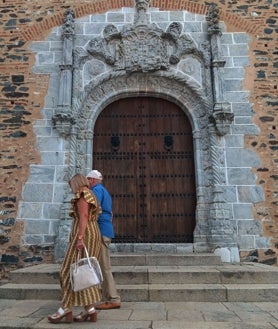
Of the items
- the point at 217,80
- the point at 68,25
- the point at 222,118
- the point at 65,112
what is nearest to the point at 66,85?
the point at 65,112

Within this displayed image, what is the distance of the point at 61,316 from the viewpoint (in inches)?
116

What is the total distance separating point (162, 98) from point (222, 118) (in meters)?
1.29

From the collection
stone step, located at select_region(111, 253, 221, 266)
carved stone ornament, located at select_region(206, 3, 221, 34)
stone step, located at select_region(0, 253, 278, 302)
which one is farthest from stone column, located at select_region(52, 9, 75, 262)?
carved stone ornament, located at select_region(206, 3, 221, 34)

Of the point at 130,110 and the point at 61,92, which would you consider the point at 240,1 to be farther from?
the point at 61,92

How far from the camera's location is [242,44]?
22.4 ft

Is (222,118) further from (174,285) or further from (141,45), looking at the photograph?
(174,285)

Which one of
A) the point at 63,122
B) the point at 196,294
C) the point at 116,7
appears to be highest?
the point at 116,7

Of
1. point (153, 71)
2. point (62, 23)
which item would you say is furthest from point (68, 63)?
point (153, 71)

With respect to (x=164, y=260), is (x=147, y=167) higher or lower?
higher

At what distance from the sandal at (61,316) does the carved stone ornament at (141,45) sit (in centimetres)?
473

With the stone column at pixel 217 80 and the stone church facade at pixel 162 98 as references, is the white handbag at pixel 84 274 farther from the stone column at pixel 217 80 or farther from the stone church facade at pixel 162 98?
the stone column at pixel 217 80

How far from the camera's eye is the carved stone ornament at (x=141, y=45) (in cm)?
669

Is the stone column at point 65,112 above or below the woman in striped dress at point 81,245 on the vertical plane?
above

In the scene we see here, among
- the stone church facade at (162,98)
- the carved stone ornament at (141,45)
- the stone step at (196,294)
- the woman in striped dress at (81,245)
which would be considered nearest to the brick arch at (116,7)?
the stone church facade at (162,98)
